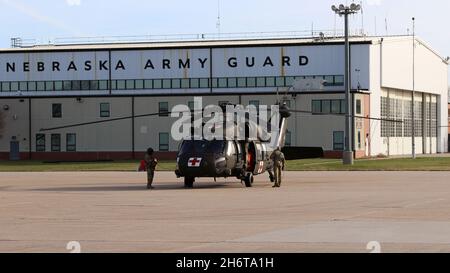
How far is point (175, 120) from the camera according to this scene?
82.5 meters

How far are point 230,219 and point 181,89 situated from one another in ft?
229

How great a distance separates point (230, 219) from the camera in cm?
2150

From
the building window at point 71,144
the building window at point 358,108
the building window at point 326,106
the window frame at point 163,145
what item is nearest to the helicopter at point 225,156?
the building window at point 326,106

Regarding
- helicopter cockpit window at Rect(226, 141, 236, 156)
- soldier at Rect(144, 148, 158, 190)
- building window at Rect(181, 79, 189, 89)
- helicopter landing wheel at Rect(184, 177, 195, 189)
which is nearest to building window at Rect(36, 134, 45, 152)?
building window at Rect(181, 79, 189, 89)

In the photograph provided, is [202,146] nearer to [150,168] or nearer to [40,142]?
[150,168]

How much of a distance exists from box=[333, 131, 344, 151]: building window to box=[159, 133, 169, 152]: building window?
604 inches

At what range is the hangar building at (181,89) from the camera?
272ft

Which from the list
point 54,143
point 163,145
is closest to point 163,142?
point 163,145

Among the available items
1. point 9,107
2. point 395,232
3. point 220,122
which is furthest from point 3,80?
point 395,232

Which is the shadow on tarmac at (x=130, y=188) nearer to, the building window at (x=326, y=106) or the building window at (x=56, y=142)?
the building window at (x=326, y=106)

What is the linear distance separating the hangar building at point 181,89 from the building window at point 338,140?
9cm

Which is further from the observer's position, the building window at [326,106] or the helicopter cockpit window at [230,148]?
the building window at [326,106]
